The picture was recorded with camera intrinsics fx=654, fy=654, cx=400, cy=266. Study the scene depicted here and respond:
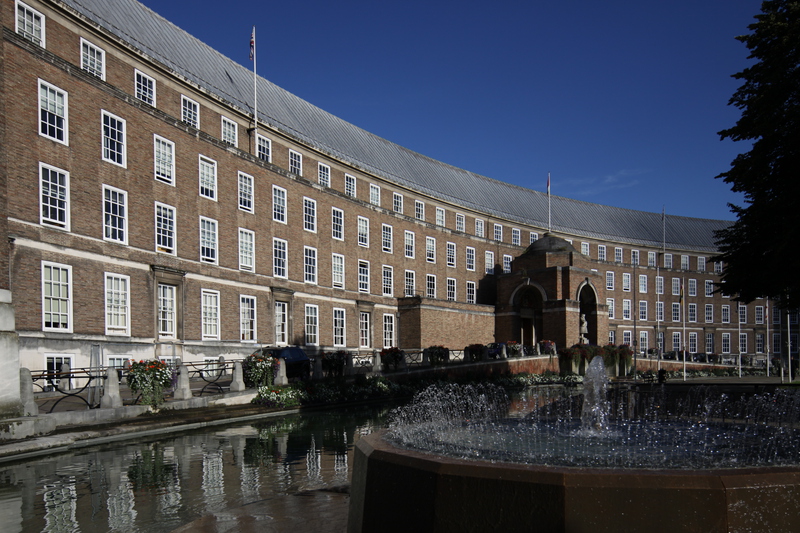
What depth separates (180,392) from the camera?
21.5m

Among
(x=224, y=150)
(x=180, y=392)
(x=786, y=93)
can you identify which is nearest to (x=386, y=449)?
(x=180, y=392)

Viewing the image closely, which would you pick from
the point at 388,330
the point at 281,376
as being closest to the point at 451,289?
the point at 388,330

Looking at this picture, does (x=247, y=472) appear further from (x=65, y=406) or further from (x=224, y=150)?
(x=224, y=150)

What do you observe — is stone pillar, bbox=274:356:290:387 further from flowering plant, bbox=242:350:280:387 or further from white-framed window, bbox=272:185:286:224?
white-framed window, bbox=272:185:286:224

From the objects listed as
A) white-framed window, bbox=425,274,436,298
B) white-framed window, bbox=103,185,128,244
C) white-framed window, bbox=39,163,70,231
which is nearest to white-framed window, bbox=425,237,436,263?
white-framed window, bbox=425,274,436,298

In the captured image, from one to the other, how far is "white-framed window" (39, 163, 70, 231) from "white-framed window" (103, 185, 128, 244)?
2.00 metres

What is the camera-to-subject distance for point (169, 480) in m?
11.5

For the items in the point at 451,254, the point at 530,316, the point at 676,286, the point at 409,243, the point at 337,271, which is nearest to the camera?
the point at 337,271

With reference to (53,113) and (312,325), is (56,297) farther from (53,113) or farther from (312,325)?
(312,325)

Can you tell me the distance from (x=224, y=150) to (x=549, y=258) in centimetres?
3477

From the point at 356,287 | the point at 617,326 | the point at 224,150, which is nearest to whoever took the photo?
the point at 224,150

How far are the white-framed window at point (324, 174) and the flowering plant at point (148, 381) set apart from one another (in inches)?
1017

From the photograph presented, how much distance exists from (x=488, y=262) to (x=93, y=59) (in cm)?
4453

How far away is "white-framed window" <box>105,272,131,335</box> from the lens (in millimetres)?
26938
